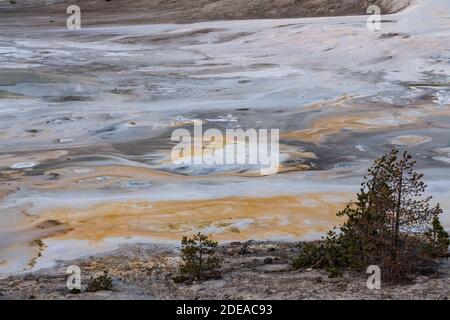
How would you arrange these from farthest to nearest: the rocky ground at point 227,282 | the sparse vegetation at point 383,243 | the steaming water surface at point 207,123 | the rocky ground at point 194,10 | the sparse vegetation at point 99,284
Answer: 1. the rocky ground at point 194,10
2. the steaming water surface at point 207,123
3. the sparse vegetation at point 383,243
4. the sparse vegetation at point 99,284
5. the rocky ground at point 227,282

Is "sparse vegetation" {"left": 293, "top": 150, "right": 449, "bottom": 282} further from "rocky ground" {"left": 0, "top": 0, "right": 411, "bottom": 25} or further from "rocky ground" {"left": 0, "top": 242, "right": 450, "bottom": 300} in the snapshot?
"rocky ground" {"left": 0, "top": 0, "right": 411, "bottom": 25}

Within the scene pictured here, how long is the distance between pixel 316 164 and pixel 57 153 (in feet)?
12.2

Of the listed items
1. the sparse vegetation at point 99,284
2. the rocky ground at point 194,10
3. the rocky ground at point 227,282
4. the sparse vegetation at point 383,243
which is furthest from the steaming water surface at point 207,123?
the rocky ground at point 194,10

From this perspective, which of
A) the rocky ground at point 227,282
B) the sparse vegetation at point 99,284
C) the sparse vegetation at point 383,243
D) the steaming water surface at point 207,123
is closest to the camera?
the rocky ground at point 227,282

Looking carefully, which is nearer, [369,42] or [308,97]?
[308,97]

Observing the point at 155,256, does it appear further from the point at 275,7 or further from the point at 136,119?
the point at 275,7

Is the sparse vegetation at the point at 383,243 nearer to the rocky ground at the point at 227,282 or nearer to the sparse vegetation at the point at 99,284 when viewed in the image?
the rocky ground at the point at 227,282

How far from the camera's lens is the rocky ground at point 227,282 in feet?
19.5

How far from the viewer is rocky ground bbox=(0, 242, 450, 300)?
594cm

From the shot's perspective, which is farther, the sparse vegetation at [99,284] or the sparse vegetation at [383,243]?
the sparse vegetation at [383,243]

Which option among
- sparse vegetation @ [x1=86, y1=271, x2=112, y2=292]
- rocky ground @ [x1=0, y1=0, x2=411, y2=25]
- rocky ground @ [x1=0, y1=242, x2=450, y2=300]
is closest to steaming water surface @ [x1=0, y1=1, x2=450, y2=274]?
rocky ground @ [x1=0, y1=242, x2=450, y2=300]

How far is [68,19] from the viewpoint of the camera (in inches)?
1251

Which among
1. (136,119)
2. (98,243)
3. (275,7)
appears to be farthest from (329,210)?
(275,7)

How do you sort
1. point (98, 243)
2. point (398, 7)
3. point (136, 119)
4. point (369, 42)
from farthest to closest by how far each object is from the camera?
point (398, 7), point (369, 42), point (136, 119), point (98, 243)
